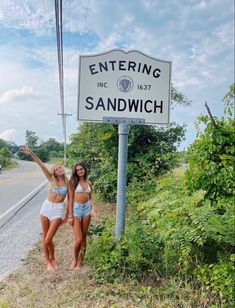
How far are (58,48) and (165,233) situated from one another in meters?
7.39

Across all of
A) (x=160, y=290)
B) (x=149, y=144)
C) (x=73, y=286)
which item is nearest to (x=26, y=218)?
(x=149, y=144)

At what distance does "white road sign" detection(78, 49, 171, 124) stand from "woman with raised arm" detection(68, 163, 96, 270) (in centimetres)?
81

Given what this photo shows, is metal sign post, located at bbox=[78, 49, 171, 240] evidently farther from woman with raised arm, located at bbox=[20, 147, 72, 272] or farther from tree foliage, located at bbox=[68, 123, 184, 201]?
tree foliage, located at bbox=[68, 123, 184, 201]

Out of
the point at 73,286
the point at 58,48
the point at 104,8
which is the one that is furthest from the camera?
the point at 58,48

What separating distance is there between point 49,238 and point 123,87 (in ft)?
6.89

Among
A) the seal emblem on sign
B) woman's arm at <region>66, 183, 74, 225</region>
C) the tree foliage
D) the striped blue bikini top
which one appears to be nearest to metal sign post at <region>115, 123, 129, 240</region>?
the seal emblem on sign

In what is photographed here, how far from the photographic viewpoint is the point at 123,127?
3.96 m

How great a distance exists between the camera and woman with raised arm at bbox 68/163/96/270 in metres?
3.87

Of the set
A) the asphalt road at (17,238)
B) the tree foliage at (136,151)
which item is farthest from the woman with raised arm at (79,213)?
the tree foliage at (136,151)

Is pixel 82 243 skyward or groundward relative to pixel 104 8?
groundward

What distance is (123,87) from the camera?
12.9 ft

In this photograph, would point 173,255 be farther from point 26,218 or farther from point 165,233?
point 26,218

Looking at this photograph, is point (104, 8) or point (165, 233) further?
point (104, 8)

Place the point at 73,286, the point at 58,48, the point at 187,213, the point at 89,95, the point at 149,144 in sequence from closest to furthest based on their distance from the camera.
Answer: the point at 187,213 < the point at 73,286 < the point at 89,95 < the point at 149,144 < the point at 58,48
